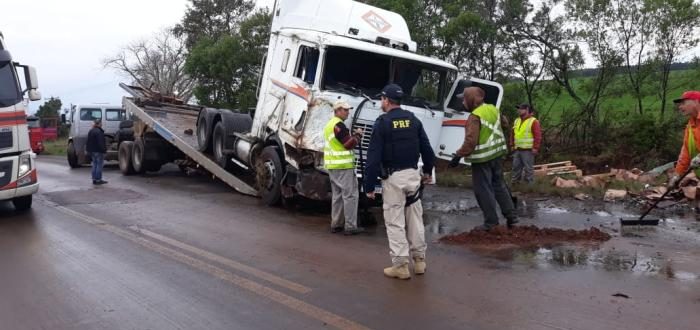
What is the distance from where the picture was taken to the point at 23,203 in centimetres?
934

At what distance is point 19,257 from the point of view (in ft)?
20.7

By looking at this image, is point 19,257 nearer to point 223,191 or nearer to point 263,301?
point 263,301

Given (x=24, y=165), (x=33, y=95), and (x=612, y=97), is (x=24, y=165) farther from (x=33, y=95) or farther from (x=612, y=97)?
(x=612, y=97)

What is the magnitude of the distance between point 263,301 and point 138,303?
38.2 inches

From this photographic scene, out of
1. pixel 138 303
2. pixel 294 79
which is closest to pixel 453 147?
pixel 294 79

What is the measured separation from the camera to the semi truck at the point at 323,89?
8.38 m

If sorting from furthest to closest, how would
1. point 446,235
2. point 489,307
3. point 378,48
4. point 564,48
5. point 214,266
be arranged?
point 564,48
point 378,48
point 446,235
point 214,266
point 489,307

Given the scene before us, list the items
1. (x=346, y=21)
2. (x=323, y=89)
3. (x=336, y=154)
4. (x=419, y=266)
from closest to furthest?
(x=419, y=266) < (x=336, y=154) < (x=323, y=89) < (x=346, y=21)

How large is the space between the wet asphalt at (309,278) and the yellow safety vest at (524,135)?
93.9 inches

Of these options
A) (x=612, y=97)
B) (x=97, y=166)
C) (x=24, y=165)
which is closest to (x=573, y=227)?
(x=24, y=165)

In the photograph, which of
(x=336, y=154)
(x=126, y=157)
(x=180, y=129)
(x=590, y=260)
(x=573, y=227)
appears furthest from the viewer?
(x=126, y=157)

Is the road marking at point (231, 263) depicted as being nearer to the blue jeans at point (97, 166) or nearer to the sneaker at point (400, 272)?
the sneaker at point (400, 272)

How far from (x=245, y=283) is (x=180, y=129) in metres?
8.82

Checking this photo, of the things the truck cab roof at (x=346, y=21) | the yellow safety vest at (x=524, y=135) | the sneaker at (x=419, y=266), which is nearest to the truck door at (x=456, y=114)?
the truck cab roof at (x=346, y=21)
